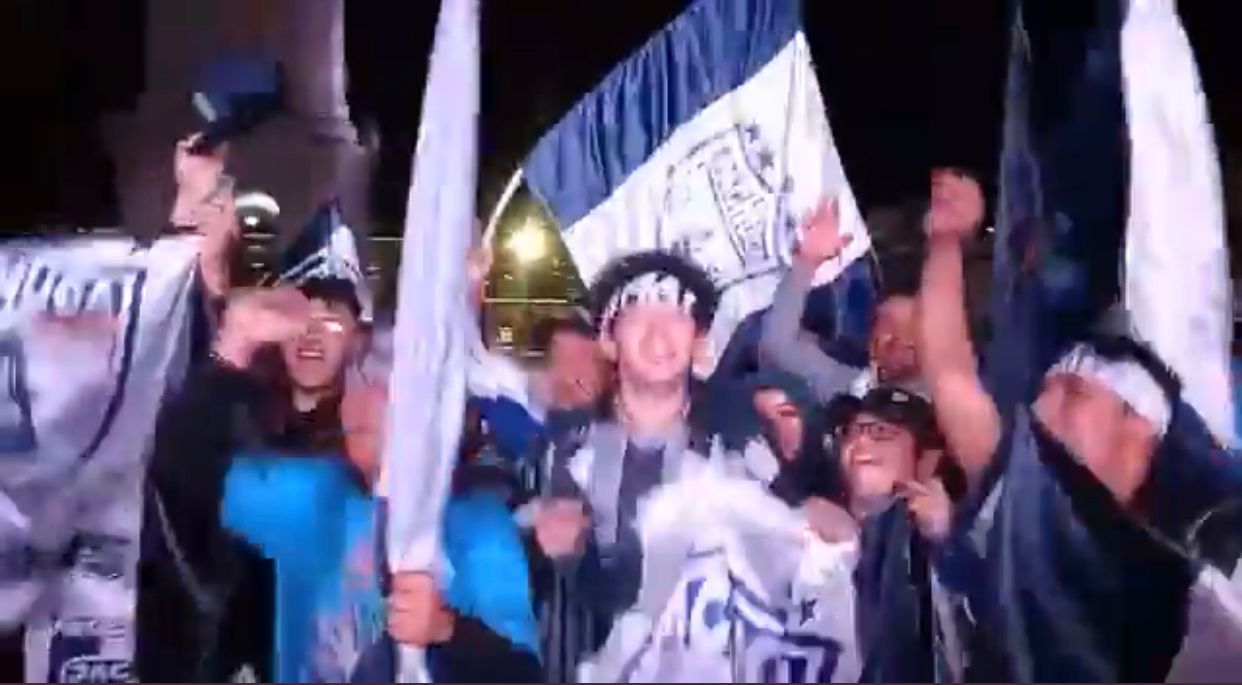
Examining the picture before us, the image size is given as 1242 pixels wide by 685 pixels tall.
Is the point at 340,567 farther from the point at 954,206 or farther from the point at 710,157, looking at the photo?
the point at 954,206

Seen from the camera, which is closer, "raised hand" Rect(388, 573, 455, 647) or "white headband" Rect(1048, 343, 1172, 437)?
"raised hand" Rect(388, 573, 455, 647)

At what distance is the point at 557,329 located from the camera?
4.31 meters

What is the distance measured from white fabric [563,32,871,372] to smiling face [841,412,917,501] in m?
0.38

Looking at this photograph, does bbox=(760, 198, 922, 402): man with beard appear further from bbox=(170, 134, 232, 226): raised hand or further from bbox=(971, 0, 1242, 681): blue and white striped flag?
bbox=(170, 134, 232, 226): raised hand

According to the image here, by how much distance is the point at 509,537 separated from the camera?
170 inches

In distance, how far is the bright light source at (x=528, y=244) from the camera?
14.1 ft

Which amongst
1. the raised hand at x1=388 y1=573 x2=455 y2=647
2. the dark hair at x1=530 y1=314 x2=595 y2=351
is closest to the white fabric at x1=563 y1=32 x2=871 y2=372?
the dark hair at x1=530 y1=314 x2=595 y2=351

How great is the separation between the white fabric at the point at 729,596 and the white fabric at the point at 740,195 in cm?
41

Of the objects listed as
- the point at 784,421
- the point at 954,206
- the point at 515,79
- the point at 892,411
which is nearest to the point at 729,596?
the point at 784,421

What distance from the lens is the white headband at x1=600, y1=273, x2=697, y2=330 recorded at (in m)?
4.32

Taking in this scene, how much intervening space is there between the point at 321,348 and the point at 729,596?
3.84 ft

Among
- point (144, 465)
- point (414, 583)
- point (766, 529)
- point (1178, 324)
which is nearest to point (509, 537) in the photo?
point (414, 583)

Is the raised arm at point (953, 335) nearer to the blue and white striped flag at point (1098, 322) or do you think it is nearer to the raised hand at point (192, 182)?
the blue and white striped flag at point (1098, 322)

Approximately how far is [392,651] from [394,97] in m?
1.36
